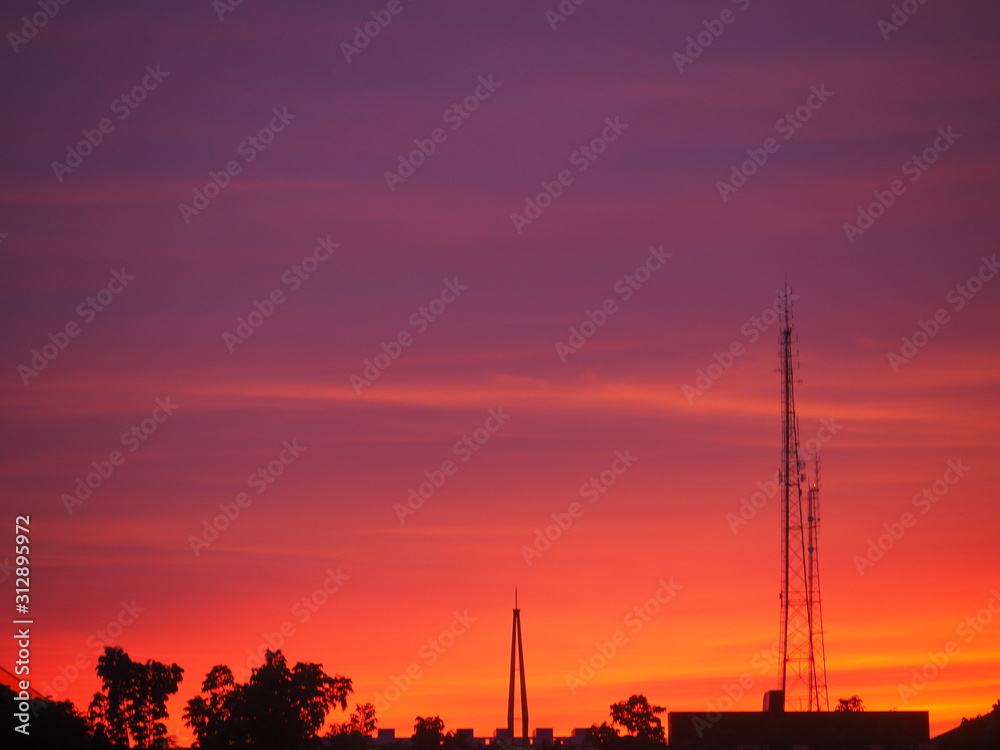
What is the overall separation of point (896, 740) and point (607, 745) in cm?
2709

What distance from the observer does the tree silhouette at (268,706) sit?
129500 mm

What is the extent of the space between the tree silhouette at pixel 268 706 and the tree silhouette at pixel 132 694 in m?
4.55

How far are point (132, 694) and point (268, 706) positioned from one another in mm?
10225

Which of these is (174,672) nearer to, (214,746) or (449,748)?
(214,746)

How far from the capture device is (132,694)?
129750mm

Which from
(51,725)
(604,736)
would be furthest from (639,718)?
(51,725)

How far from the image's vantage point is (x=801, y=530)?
445 feet

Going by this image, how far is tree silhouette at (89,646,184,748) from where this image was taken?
424ft

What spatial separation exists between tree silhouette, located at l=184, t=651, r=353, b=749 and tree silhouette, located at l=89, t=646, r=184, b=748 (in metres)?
4.55

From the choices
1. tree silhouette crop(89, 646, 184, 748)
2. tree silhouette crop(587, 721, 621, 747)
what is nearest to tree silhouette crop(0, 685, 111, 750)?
tree silhouette crop(89, 646, 184, 748)

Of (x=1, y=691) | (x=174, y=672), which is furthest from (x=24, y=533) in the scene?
(x=174, y=672)

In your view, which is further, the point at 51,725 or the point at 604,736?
the point at 604,736

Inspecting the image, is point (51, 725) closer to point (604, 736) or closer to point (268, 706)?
point (268, 706)

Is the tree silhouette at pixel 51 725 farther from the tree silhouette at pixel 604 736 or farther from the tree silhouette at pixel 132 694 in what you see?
the tree silhouette at pixel 604 736
